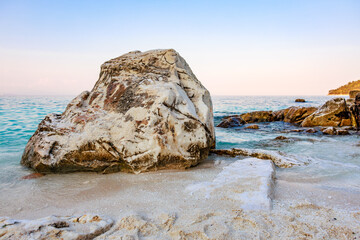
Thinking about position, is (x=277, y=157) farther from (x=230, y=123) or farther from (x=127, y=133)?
(x=230, y=123)

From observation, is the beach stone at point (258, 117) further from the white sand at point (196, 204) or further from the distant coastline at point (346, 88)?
the distant coastline at point (346, 88)

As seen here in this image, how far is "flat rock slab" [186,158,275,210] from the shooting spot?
1.94 m

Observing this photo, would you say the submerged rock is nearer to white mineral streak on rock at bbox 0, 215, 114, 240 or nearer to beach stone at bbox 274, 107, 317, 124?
beach stone at bbox 274, 107, 317, 124

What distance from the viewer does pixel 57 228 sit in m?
1.52

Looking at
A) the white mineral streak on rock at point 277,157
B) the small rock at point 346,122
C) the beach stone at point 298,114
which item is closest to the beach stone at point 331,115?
the small rock at point 346,122

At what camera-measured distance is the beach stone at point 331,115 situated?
29.5 feet

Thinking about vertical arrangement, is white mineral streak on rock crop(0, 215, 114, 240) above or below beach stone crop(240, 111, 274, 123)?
above

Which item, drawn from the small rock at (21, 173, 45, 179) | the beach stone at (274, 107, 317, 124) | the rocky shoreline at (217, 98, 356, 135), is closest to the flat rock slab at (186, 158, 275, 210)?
the small rock at (21, 173, 45, 179)

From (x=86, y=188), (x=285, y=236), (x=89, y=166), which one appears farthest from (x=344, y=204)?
(x=89, y=166)

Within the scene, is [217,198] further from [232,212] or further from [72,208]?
[72,208]

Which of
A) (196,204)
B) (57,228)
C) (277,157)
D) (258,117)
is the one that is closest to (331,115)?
(258,117)

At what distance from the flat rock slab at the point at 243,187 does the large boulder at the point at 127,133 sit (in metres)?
0.67

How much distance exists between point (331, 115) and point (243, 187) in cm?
904

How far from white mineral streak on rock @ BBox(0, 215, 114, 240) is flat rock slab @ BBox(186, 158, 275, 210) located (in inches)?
38.3
